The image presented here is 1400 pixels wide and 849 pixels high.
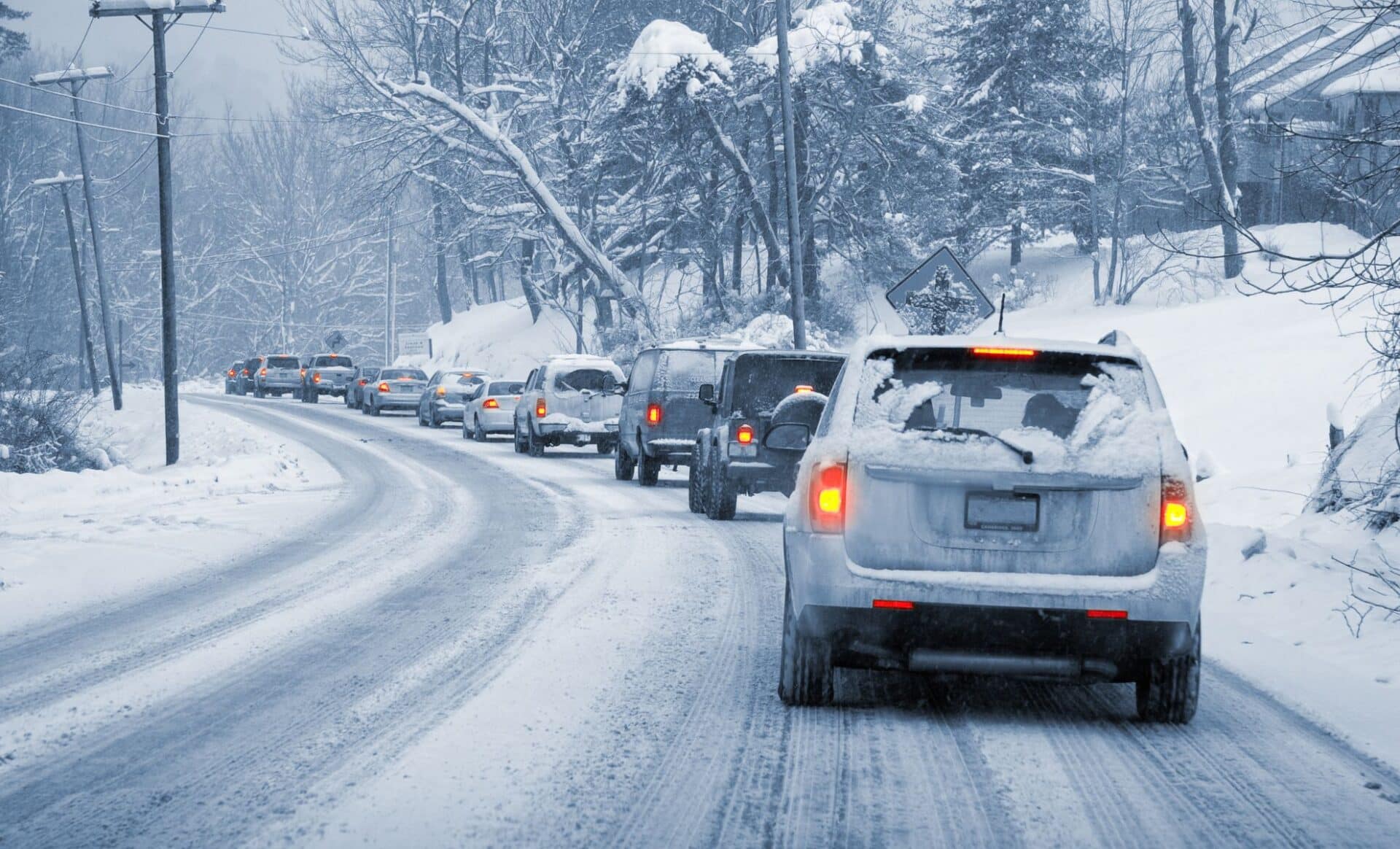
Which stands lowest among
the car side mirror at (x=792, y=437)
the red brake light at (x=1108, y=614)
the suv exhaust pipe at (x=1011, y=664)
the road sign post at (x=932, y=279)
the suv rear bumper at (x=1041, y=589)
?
the suv exhaust pipe at (x=1011, y=664)

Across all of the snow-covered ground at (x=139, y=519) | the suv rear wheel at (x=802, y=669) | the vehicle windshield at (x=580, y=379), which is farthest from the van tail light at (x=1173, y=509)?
the vehicle windshield at (x=580, y=379)

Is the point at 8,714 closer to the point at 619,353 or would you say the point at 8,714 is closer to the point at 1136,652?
the point at 1136,652

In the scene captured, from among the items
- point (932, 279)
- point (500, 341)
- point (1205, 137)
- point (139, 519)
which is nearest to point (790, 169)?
point (932, 279)

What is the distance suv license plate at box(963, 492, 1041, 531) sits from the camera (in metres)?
6.23

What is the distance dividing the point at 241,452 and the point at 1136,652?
82.5 feet

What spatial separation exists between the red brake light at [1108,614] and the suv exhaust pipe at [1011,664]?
211mm

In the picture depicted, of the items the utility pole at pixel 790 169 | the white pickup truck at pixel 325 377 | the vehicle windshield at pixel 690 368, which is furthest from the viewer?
the white pickup truck at pixel 325 377

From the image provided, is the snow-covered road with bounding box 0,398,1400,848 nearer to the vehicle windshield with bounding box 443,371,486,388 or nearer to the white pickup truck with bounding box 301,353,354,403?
the vehicle windshield with bounding box 443,371,486,388

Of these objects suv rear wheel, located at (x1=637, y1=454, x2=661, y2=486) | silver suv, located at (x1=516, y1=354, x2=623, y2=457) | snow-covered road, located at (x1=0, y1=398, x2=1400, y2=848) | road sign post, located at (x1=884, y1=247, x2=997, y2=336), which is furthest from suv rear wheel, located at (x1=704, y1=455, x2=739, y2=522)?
silver suv, located at (x1=516, y1=354, x2=623, y2=457)

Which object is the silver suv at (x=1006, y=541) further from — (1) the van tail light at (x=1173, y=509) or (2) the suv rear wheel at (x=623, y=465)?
(2) the suv rear wheel at (x=623, y=465)

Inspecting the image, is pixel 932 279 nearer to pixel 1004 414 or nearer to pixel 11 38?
pixel 1004 414

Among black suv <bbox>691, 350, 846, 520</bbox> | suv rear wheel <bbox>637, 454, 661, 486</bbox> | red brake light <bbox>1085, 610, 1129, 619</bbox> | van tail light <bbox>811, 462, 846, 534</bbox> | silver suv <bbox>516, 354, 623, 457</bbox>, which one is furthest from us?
silver suv <bbox>516, 354, 623, 457</bbox>

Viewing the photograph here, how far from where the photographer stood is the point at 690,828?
16.1 feet

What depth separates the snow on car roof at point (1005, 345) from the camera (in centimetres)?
654
